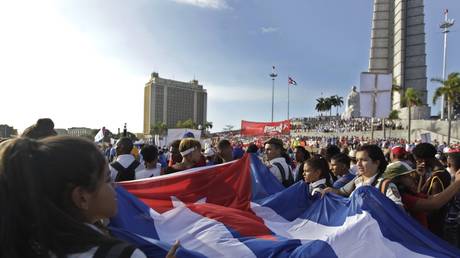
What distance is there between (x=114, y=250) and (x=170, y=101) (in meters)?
164

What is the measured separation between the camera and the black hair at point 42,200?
129cm

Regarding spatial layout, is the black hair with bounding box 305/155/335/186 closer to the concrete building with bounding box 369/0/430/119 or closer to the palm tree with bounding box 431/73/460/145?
the palm tree with bounding box 431/73/460/145

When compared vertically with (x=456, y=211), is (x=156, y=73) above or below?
above

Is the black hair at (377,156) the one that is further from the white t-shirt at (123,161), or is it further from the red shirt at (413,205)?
the white t-shirt at (123,161)

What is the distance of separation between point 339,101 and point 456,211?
365 ft

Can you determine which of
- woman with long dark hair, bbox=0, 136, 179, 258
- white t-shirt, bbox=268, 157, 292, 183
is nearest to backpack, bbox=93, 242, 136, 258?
woman with long dark hair, bbox=0, 136, 179, 258

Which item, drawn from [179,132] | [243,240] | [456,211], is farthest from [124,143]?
[179,132]

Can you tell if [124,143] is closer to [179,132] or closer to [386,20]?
[179,132]

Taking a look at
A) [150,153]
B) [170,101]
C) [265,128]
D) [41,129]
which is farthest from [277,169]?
[170,101]

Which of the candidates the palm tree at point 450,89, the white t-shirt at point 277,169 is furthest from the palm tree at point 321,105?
the white t-shirt at point 277,169

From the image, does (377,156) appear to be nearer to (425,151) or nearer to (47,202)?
(425,151)

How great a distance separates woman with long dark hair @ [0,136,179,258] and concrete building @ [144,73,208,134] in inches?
5959

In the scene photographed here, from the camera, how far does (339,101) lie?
112125mm

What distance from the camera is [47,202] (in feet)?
4.32
